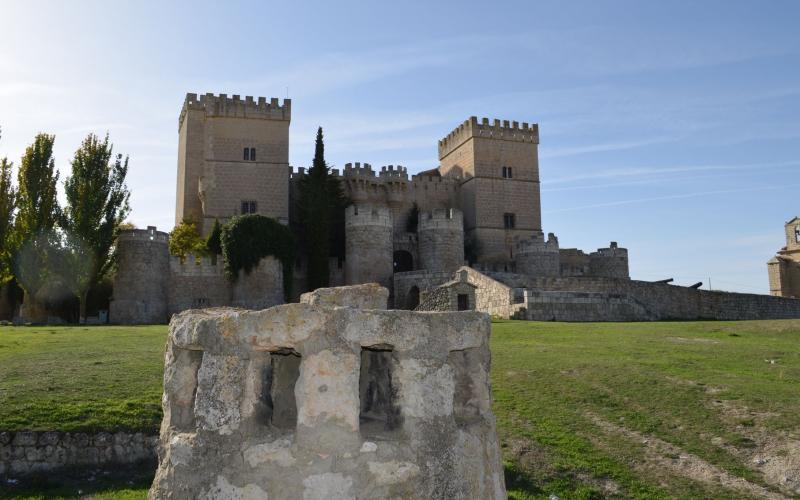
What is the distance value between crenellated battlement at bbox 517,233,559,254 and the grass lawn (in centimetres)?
2578

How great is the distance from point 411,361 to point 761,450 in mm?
5414

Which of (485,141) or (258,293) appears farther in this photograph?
(485,141)

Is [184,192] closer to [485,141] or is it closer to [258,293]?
[258,293]

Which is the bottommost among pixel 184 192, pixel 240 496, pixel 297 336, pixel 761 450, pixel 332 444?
pixel 761 450

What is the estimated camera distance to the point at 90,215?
29.9 m

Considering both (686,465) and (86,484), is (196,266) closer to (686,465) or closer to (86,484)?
(86,484)

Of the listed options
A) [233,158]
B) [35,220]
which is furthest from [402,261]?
[35,220]

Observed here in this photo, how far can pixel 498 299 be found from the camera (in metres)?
25.5

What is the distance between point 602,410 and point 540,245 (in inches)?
1220

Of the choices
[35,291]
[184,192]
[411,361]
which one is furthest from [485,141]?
[411,361]

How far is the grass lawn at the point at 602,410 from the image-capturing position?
6902mm

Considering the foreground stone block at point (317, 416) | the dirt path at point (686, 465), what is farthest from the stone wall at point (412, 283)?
the foreground stone block at point (317, 416)

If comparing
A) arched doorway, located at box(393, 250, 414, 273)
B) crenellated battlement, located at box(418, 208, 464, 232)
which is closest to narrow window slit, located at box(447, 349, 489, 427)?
crenellated battlement, located at box(418, 208, 464, 232)

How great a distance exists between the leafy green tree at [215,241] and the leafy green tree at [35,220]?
275 inches
